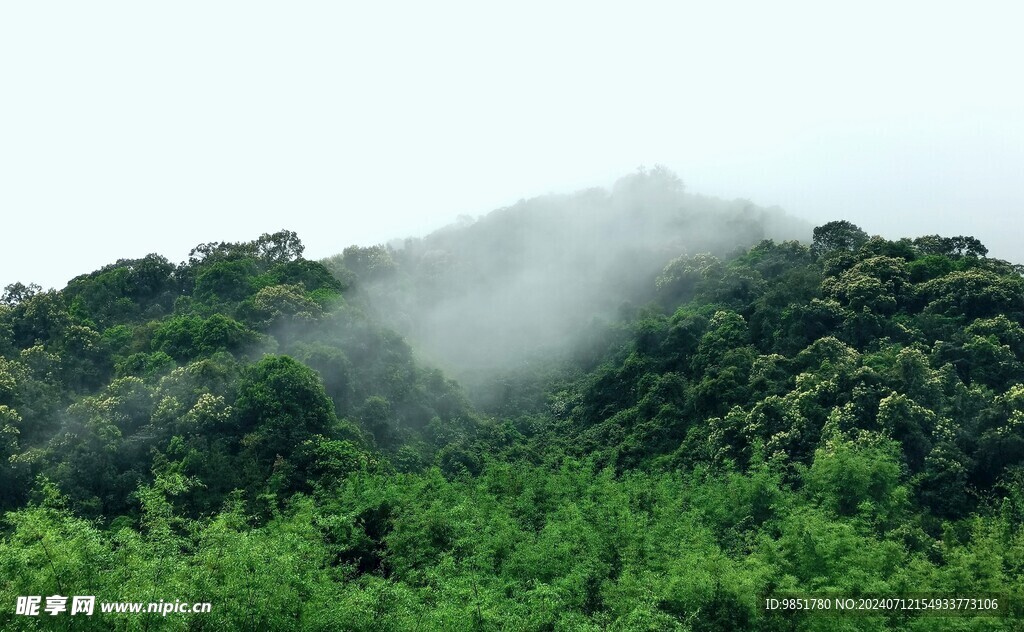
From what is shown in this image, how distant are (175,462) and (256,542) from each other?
14.6 metres

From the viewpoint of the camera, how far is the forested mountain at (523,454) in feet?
76.3

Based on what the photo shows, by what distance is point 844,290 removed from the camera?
44906 mm

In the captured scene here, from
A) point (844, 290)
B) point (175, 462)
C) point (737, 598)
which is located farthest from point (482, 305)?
point (737, 598)

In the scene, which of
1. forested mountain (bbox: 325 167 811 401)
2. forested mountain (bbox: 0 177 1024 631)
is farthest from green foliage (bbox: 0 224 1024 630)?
forested mountain (bbox: 325 167 811 401)

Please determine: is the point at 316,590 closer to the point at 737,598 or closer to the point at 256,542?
the point at 256,542

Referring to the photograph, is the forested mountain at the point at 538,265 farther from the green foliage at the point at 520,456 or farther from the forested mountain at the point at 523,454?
the green foliage at the point at 520,456

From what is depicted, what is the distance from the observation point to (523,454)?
4731 cm

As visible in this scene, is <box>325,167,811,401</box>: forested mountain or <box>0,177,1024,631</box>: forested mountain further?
<box>325,167,811,401</box>: forested mountain

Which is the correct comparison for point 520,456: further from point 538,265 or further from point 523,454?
point 538,265

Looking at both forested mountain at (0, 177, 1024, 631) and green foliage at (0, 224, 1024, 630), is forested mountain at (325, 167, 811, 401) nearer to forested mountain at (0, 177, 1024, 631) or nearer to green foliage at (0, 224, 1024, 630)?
forested mountain at (0, 177, 1024, 631)

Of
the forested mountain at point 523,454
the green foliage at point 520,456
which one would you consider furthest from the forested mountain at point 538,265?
the green foliage at point 520,456

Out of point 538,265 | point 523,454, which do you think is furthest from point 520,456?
point 538,265

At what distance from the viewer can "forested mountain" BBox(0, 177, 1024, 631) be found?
23.2m

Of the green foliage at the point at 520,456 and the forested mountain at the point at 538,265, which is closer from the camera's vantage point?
the green foliage at the point at 520,456
